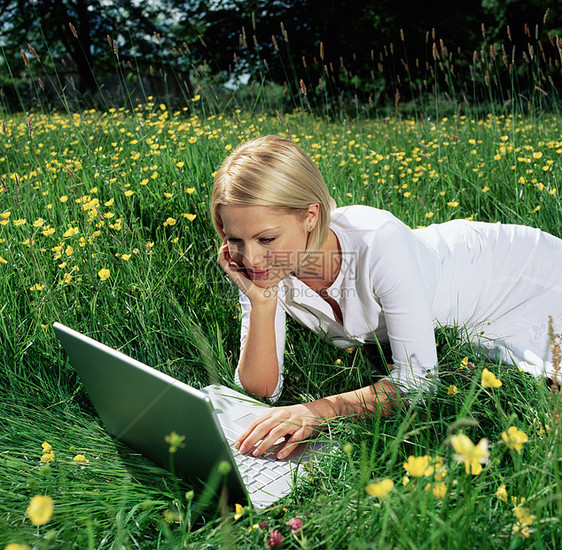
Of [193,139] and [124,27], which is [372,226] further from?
[124,27]

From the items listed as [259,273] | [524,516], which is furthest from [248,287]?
[524,516]

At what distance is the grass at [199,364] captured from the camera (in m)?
0.98

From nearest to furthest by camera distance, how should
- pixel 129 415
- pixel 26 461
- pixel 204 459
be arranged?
1. pixel 204 459
2. pixel 129 415
3. pixel 26 461

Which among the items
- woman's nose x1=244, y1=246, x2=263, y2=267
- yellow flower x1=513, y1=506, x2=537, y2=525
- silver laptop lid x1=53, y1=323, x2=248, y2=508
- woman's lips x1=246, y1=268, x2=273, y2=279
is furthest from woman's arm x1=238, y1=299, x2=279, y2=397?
yellow flower x1=513, y1=506, x2=537, y2=525

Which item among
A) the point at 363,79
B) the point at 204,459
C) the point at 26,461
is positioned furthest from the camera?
the point at 363,79

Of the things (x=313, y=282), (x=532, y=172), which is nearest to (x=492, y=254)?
(x=313, y=282)

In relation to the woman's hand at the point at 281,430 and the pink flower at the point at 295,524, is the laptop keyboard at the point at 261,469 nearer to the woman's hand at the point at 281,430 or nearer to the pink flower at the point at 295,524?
the woman's hand at the point at 281,430

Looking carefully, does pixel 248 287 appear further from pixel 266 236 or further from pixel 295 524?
pixel 295 524

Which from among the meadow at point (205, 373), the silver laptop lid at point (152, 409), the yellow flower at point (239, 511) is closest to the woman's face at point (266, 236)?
the meadow at point (205, 373)

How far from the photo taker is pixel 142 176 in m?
3.06

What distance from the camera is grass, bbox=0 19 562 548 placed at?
0.98 metres

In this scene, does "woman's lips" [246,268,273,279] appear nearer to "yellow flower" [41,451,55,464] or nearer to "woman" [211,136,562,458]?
"woman" [211,136,562,458]

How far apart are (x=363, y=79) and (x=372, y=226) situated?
42.3 feet

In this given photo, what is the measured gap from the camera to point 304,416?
1553 millimetres
